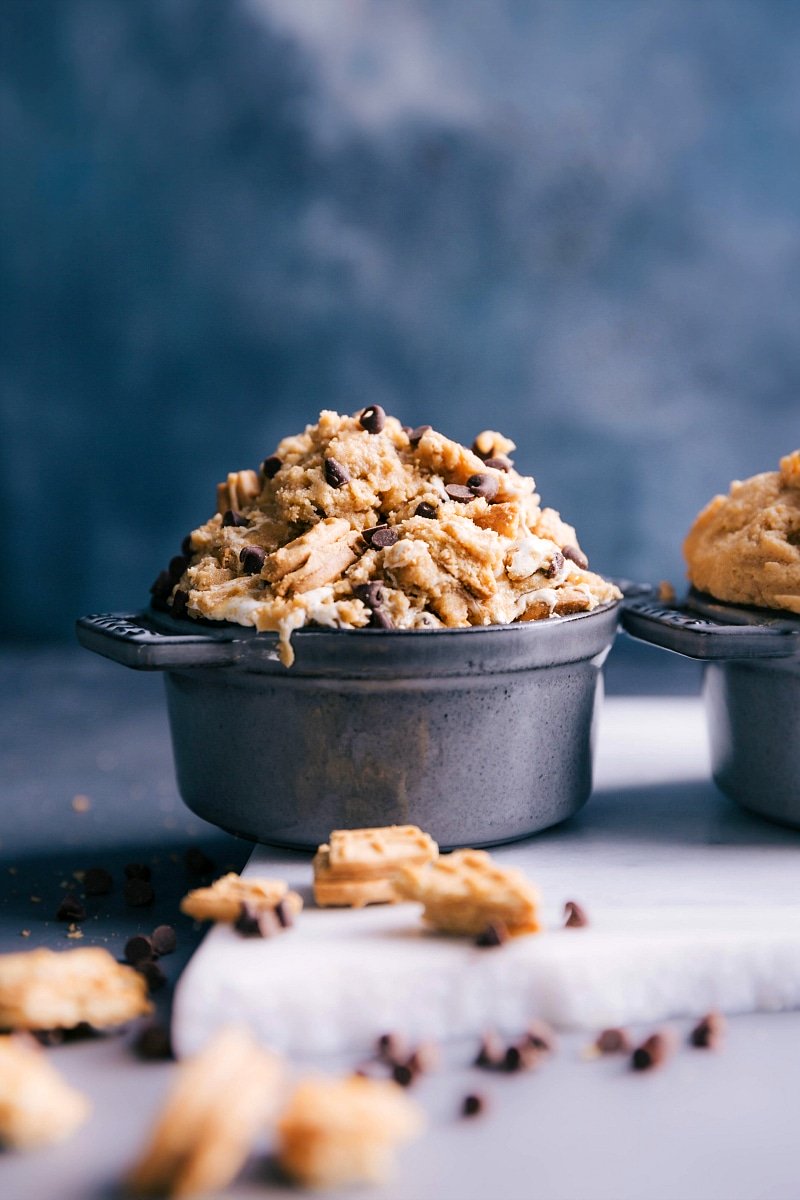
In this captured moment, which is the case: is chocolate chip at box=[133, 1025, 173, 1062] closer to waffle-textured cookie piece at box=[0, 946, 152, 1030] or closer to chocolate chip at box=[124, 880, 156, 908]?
waffle-textured cookie piece at box=[0, 946, 152, 1030]

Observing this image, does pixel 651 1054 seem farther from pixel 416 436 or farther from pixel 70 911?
pixel 416 436

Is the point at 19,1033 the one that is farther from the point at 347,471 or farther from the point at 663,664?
the point at 663,664

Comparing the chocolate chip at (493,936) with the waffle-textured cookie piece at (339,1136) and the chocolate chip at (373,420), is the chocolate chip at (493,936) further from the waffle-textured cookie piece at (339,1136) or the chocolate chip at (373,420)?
the chocolate chip at (373,420)

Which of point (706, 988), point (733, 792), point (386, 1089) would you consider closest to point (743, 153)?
point (733, 792)

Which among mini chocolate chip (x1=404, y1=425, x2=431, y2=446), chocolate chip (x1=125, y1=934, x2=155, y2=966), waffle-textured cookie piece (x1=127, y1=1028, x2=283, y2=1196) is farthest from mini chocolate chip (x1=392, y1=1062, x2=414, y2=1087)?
mini chocolate chip (x1=404, y1=425, x2=431, y2=446)

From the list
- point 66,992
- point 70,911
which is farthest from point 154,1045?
point 70,911

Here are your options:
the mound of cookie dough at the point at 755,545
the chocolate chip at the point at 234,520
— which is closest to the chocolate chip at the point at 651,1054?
the mound of cookie dough at the point at 755,545
